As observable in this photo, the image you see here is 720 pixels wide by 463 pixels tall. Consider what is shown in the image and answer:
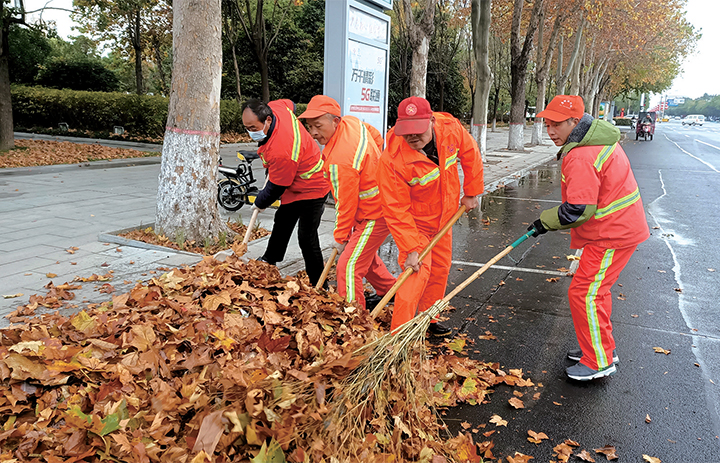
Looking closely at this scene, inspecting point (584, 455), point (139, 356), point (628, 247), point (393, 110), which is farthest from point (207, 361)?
point (393, 110)

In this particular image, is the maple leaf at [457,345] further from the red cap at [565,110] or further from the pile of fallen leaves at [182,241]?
the pile of fallen leaves at [182,241]

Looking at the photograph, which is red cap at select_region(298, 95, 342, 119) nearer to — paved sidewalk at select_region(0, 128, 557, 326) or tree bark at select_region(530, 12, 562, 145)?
paved sidewalk at select_region(0, 128, 557, 326)

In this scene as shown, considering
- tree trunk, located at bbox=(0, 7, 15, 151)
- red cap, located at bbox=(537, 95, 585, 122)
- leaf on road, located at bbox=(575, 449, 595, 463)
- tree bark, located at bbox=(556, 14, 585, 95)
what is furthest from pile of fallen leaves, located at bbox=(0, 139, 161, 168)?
tree bark, located at bbox=(556, 14, 585, 95)

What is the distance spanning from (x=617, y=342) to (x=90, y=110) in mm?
19957

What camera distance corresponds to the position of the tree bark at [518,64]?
65.8 ft

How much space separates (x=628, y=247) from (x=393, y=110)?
31.1 metres

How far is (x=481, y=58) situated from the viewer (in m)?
16.7

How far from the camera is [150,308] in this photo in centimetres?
323

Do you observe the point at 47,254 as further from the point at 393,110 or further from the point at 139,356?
the point at 393,110

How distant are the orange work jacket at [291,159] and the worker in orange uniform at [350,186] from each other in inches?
13.7

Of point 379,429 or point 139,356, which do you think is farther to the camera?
point 139,356

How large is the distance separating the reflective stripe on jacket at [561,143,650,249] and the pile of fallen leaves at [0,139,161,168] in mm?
13004

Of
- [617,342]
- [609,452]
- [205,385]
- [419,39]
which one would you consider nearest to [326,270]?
[205,385]

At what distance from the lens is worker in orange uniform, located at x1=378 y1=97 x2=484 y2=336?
12.3 feet
